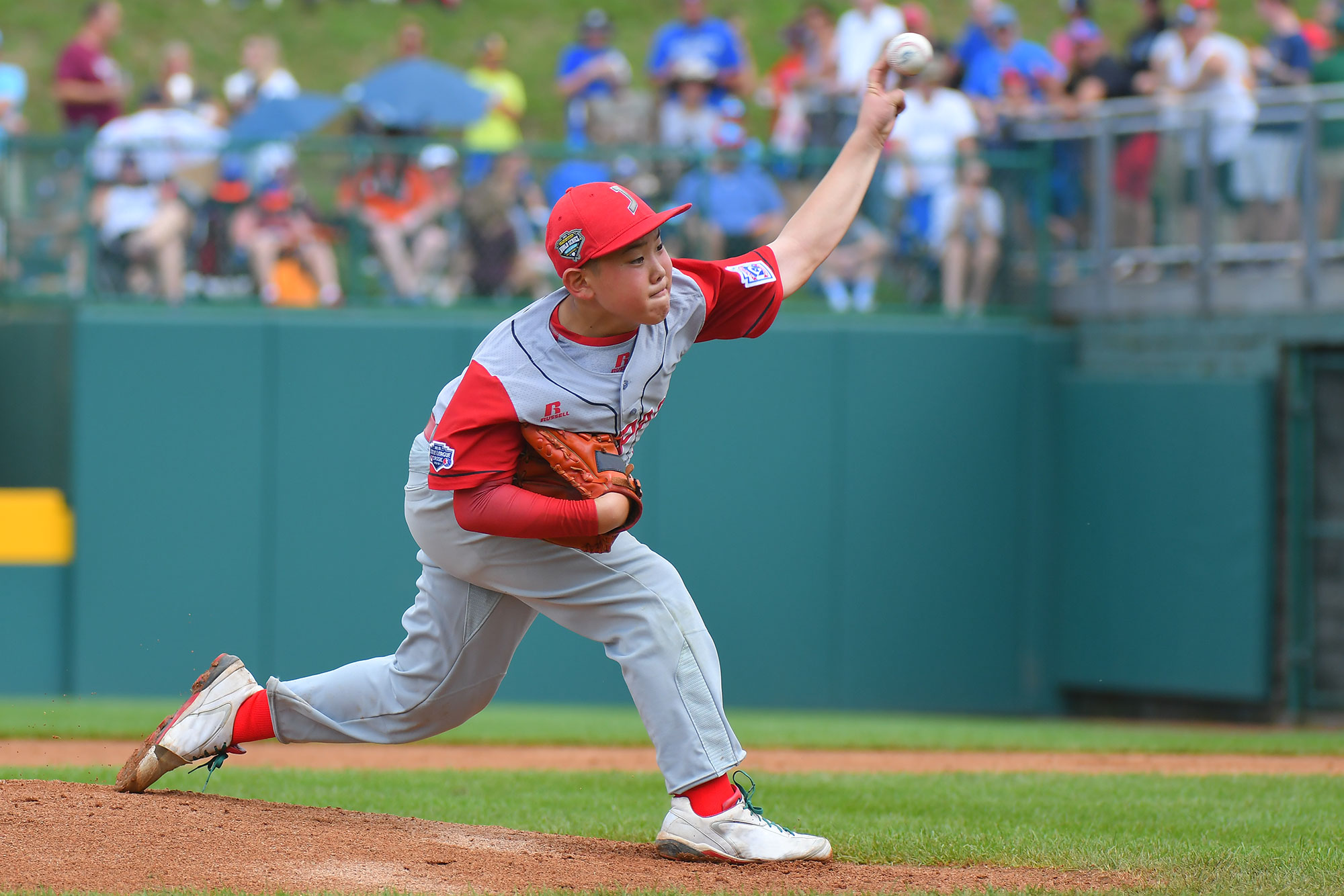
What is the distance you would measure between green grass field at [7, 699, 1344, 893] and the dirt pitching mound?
0.34 metres

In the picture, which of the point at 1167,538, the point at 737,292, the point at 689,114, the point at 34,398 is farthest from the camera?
the point at 689,114

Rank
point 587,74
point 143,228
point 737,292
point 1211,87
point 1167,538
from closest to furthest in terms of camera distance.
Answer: point 737,292 < point 143,228 < point 1211,87 < point 1167,538 < point 587,74

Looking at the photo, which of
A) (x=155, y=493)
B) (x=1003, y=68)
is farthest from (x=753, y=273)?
(x=1003, y=68)

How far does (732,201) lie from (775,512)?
7.77ft

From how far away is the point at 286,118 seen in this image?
1305 cm

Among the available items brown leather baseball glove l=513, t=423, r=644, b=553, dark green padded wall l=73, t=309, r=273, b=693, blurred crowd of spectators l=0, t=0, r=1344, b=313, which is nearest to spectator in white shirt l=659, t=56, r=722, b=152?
blurred crowd of spectators l=0, t=0, r=1344, b=313

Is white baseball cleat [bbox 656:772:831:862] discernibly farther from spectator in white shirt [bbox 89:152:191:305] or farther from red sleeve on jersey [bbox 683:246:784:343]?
spectator in white shirt [bbox 89:152:191:305]

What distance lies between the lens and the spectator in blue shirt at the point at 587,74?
45.0ft

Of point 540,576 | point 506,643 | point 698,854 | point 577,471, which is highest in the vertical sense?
point 577,471

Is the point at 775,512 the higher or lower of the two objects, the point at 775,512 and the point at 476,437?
the lower

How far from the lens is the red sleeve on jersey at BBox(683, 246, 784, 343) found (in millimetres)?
4879

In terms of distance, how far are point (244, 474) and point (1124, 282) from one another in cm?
677

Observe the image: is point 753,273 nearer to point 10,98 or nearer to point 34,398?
point 34,398

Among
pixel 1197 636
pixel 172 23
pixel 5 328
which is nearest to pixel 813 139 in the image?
pixel 1197 636
